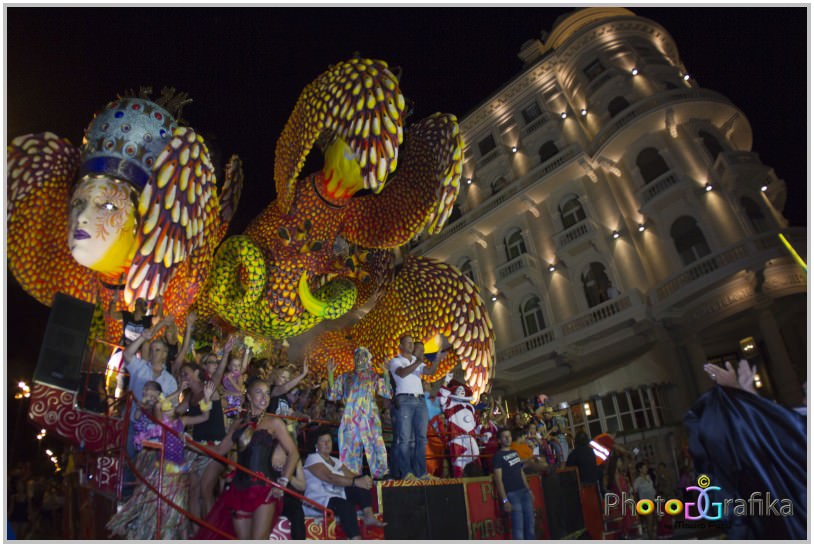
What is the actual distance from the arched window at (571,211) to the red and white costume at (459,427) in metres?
13.9

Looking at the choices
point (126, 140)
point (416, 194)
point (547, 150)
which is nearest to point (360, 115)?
point (416, 194)

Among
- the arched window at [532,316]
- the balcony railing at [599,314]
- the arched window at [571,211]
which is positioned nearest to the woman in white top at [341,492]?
the balcony railing at [599,314]

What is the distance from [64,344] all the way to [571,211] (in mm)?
17656

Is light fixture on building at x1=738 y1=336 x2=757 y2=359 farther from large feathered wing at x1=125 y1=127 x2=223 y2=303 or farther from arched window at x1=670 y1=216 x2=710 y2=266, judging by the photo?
large feathered wing at x1=125 y1=127 x2=223 y2=303

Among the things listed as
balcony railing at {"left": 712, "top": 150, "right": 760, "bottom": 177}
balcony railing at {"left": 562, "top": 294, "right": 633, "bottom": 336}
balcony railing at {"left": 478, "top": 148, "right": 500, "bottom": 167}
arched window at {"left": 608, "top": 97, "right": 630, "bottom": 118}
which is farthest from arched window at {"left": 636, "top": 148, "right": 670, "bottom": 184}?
balcony railing at {"left": 478, "top": 148, "right": 500, "bottom": 167}

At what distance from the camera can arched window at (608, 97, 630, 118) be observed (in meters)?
19.5

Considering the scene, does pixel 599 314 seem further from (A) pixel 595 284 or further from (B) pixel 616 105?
(B) pixel 616 105

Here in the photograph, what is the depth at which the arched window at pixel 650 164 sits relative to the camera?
17.6 metres

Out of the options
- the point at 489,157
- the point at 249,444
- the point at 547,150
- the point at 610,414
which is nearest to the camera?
the point at 249,444

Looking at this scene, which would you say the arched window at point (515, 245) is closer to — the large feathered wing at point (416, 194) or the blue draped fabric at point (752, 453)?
the large feathered wing at point (416, 194)

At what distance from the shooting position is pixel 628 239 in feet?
57.7

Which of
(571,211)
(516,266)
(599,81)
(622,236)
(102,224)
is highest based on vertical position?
(599,81)

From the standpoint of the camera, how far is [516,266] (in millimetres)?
19875

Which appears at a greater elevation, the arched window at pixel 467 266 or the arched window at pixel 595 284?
the arched window at pixel 467 266
